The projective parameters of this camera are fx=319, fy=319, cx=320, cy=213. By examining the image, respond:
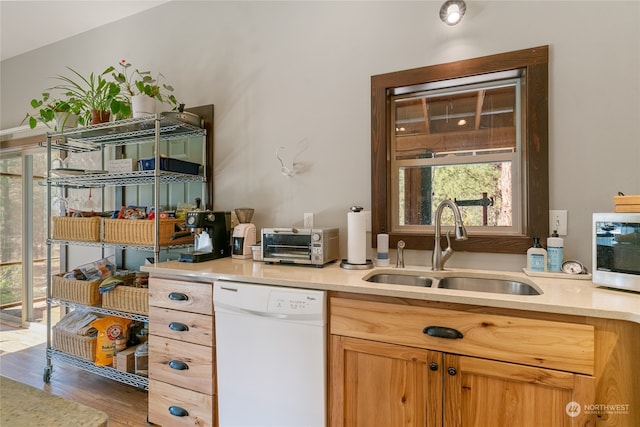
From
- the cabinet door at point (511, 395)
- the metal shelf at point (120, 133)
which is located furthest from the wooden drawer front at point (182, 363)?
the metal shelf at point (120, 133)

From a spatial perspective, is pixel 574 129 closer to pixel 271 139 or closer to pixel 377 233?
pixel 377 233

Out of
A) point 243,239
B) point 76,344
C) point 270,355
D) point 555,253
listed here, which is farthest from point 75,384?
point 555,253

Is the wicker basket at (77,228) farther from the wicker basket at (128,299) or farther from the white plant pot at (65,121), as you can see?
the white plant pot at (65,121)

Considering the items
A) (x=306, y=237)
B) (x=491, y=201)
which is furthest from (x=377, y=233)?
(x=491, y=201)

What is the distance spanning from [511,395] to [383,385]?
17.7 inches

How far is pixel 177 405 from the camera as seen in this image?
1.69 m

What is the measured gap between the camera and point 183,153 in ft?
8.29

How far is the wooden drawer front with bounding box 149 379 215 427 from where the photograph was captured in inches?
63.7

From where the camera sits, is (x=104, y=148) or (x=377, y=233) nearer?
(x=377, y=233)

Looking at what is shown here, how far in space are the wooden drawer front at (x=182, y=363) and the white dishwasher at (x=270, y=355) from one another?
0.08 m

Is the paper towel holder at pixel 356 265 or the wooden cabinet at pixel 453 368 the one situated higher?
the paper towel holder at pixel 356 265

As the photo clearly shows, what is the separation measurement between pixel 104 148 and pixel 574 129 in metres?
3.39

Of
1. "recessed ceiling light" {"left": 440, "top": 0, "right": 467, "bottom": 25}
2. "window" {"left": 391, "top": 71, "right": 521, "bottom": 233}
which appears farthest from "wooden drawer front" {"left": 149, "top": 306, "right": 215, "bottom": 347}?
"recessed ceiling light" {"left": 440, "top": 0, "right": 467, "bottom": 25}

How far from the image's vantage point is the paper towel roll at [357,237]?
1.74m
